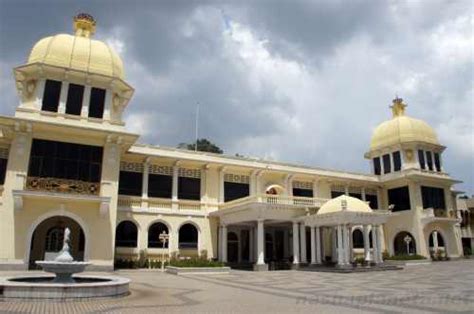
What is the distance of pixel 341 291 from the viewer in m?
13.3

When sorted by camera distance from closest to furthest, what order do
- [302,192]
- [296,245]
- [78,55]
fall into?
[78,55], [296,245], [302,192]

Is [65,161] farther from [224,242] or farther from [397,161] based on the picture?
[397,161]

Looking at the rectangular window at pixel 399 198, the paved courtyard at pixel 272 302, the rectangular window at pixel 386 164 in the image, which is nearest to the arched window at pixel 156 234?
the paved courtyard at pixel 272 302

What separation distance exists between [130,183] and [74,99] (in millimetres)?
6353

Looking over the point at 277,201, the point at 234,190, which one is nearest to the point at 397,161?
the point at 277,201

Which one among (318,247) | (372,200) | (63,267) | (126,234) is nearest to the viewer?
(63,267)

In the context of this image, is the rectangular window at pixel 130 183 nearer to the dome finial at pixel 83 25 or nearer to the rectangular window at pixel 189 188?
the rectangular window at pixel 189 188

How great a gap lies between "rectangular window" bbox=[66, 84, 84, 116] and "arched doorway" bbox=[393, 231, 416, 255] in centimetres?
2812

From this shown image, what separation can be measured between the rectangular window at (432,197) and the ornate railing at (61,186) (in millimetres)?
26507

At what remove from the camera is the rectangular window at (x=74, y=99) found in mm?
23281

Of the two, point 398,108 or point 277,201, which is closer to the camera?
point 277,201

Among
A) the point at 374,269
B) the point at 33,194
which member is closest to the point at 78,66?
the point at 33,194

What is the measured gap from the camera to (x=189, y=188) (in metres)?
28.0

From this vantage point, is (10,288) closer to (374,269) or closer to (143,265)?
(143,265)
